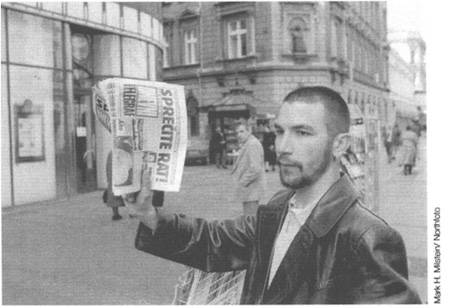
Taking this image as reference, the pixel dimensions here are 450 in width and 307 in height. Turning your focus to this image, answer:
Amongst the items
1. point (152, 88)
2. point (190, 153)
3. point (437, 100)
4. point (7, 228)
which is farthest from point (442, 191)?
point (190, 153)

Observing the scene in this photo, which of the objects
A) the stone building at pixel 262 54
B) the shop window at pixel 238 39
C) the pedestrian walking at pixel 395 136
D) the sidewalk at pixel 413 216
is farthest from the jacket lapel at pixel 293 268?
the shop window at pixel 238 39

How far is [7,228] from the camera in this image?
6066 mm

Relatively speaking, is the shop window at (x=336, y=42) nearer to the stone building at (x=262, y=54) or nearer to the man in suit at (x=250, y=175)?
the stone building at (x=262, y=54)

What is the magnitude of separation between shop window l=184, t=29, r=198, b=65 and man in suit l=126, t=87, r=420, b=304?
17.3m

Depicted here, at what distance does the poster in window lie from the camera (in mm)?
7453

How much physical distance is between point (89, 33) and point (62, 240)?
4.60 meters

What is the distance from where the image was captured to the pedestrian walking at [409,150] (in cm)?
809

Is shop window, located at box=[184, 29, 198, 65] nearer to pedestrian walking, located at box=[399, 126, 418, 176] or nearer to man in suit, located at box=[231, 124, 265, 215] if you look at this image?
Result: pedestrian walking, located at box=[399, 126, 418, 176]

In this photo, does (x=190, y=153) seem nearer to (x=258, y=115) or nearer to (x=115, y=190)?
(x=258, y=115)

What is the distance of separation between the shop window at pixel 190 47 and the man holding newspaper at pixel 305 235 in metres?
17.3

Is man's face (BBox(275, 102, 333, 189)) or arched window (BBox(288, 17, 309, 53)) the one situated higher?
arched window (BBox(288, 17, 309, 53))

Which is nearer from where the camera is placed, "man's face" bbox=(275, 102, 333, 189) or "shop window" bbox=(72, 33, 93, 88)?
"man's face" bbox=(275, 102, 333, 189)

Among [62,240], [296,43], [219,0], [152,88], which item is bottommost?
[62,240]

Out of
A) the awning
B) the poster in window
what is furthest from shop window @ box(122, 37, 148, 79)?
the awning
